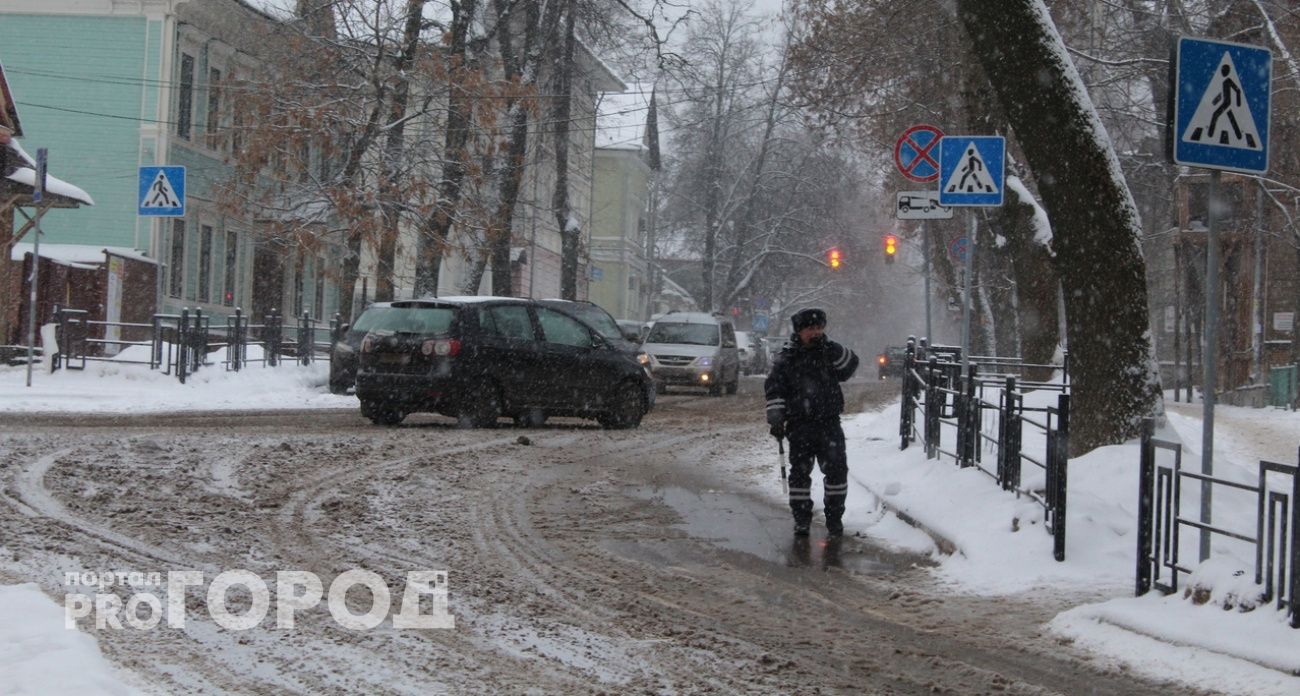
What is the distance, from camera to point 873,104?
27.8m

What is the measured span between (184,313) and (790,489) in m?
16.2

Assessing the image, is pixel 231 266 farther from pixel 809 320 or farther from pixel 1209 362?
pixel 1209 362

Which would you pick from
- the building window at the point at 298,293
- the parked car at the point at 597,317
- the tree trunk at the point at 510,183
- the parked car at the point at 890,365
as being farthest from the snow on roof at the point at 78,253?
the parked car at the point at 890,365

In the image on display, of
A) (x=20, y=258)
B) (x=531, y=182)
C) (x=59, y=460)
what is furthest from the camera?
(x=531, y=182)

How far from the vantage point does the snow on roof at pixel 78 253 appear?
27.7 m

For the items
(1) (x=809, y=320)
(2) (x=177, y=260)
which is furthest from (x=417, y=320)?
(2) (x=177, y=260)

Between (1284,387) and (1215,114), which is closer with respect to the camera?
(1215,114)

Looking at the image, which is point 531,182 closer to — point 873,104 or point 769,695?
point 873,104

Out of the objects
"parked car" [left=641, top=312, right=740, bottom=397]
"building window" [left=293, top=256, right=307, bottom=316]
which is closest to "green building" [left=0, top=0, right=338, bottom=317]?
"building window" [left=293, top=256, right=307, bottom=316]

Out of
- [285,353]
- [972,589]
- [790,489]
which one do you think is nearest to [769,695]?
[972,589]

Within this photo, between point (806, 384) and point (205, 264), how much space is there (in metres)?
Answer: 28.6

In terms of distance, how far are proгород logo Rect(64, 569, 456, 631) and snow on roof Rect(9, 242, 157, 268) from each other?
72.2 feet

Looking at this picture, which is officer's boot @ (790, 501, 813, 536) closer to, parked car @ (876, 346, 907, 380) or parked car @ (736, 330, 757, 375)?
parked car @ (736, 330, 757, 375)

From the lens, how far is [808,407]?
985 cm
